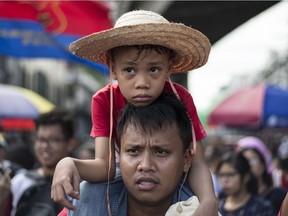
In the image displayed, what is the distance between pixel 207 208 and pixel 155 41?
2.50ft

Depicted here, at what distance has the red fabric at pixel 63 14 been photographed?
8.84 metres

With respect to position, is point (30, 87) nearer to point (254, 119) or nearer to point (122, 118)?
point (254, 119)

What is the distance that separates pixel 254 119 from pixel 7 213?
8845 millimetres

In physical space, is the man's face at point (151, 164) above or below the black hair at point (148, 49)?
below

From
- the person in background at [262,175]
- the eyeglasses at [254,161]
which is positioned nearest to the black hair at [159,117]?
the person in background at [262,175]

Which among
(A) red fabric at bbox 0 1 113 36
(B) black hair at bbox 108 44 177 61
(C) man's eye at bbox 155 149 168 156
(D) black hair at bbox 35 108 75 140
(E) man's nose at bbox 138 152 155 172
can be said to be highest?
(A) red fabric at bbox 0 1 113 36

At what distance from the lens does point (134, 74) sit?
137 inches

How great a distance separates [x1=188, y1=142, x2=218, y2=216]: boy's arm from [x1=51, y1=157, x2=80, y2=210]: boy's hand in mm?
541

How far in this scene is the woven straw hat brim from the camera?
338 cm

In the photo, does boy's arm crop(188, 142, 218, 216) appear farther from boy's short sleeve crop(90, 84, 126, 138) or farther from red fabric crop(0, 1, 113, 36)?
red fabric crop(0, 1, 113, 36)

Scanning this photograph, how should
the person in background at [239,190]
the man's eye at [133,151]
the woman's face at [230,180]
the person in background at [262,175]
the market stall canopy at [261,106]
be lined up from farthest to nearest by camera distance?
the market stall canopy at [261,106] → the person in background at [262,175] → the woman's face at [230,180] → the person in background at [239,190] → the man's eye at [133,151]

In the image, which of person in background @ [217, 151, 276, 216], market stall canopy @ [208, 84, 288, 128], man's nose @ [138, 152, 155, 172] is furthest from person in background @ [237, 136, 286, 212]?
man's nose @ [138, 152, 155, 172]

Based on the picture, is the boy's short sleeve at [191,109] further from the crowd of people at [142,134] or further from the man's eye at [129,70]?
the man's eye at [129,70]

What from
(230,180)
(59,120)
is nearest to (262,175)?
(230,180)
